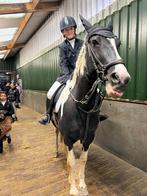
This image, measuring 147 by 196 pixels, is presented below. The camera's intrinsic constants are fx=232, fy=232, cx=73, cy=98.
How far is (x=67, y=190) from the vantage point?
2.75 metres

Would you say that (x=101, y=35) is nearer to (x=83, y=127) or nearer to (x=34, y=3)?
(x=83, y=127)

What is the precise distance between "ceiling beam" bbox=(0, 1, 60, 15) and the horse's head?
4559 millimetres

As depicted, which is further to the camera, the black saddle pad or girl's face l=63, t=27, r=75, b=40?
the black saddle pad

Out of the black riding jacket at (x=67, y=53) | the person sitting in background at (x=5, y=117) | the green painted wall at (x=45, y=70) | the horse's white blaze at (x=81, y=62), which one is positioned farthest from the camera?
the green painted wall at (x=45, y=70)

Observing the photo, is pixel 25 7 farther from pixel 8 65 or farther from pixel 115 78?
pixel 8 65

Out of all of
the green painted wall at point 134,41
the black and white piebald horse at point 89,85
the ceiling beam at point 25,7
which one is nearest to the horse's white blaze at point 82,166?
the black and white piebald horse at point 89,85

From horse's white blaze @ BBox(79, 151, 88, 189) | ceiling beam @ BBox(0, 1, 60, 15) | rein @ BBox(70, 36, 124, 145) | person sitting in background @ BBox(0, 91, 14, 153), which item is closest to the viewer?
rein @ BBox(70, 36, 124, 145)

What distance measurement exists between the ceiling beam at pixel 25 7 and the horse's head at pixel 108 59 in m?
4.56

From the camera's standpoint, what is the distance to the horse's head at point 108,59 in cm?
168

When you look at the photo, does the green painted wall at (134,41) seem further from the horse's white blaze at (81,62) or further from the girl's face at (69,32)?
the horse's white blaze at (81,62)

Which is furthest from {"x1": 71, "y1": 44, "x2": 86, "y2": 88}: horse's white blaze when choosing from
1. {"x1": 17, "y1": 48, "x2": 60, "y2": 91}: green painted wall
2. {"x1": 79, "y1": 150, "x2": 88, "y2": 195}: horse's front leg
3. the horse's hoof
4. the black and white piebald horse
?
{"x1": 17, "y1": 48, "x2": 60, "y2": 91}: green painted wall

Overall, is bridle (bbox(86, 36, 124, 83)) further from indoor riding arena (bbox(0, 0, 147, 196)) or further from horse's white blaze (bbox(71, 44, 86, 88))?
horse's white blaze (bbox(71, 44, 86, 88))

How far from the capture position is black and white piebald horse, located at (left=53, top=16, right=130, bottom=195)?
1742 mm

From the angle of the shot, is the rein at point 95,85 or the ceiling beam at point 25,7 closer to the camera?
the rein at point 95,85
